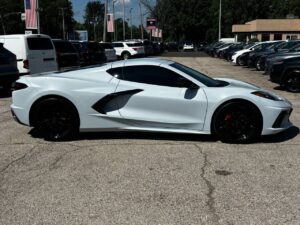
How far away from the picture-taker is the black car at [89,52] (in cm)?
2450

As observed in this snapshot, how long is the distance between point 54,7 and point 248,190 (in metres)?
126

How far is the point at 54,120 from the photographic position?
7.68 meters

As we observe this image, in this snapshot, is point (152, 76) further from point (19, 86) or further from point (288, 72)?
point (288, 72)

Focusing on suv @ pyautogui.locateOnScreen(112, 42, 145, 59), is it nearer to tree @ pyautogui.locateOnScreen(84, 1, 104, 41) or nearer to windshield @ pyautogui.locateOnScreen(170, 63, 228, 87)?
windshield @ pyautogui.locateOnScreen(170, 63, 228, 87)

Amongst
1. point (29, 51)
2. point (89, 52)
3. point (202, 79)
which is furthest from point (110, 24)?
point (202, 79)

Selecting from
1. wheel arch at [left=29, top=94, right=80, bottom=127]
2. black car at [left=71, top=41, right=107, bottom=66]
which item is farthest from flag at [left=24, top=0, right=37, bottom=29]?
wheel arch at [left=29, top=94, right=80, bottom=127]

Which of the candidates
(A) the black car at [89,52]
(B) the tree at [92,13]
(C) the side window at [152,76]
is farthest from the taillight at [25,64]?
(B) the tree at [92,13]

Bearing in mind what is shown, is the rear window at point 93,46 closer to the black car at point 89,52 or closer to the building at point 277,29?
the black car at point 89,52

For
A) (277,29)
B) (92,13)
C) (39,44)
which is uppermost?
(92,13)

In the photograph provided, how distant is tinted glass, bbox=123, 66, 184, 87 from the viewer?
743 cm

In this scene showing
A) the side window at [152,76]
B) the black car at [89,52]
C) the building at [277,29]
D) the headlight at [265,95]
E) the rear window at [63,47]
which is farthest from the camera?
the building at [277,29]

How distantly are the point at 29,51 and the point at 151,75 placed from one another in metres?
8.36

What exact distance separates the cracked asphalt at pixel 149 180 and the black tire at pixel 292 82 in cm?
633

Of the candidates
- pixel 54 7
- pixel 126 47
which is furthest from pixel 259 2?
pixel 126 47
